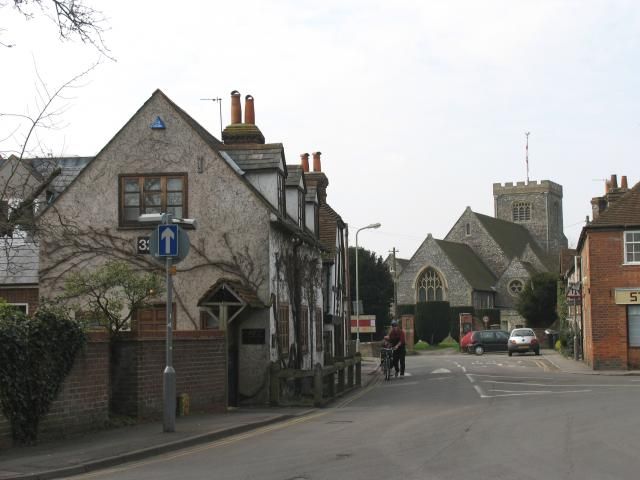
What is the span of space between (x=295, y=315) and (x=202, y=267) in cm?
385

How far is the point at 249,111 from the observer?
27.8 metres

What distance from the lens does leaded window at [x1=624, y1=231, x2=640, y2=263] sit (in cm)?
3403

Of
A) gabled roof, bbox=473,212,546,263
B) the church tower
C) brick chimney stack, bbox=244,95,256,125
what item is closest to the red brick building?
brick chimney stack, bbox=244,95,256,125

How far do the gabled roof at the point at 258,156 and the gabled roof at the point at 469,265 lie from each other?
6422cm

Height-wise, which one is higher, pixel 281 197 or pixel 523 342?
pixel 281 197

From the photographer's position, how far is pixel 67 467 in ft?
34.5

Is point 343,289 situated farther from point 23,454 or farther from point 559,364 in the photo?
point 23,454

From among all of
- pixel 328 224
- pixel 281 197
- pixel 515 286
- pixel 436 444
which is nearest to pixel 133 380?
pixel 436 444

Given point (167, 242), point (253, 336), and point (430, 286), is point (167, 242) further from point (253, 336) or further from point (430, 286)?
point (430, 286)

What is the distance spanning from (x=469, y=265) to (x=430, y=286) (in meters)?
5.70

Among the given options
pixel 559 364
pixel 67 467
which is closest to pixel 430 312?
pixel 559 364

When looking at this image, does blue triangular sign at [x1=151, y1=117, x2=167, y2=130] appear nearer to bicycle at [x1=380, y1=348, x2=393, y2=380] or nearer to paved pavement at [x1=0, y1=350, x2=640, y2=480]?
paved pavement at [x1=0, y1=350, x2=640, y2=480]

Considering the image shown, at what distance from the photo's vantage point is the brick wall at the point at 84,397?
1334 centimetres

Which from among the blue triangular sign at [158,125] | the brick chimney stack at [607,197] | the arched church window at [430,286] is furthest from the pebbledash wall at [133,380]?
the arched church window at [430,286]
